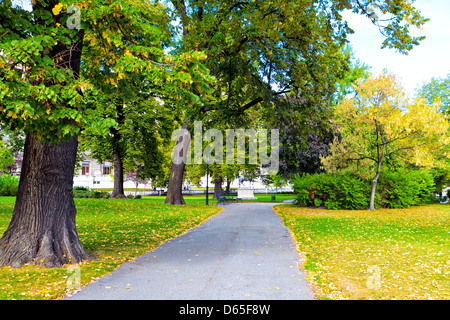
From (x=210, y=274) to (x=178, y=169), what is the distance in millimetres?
19461

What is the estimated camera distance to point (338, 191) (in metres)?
23.8

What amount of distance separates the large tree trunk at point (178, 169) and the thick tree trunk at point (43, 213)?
17.6m

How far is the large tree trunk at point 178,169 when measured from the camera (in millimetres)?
25172

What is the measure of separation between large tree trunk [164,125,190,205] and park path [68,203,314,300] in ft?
49.3

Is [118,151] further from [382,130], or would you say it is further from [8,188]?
[382,130]

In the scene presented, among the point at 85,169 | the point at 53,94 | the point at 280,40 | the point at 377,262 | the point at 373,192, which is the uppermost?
the point at 280,40

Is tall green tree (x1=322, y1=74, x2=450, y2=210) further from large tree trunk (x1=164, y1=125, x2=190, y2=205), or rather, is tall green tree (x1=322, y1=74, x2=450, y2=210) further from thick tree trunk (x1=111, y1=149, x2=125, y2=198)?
thick tree trunk (x1=111, y1=149, x2=125, y2=198)

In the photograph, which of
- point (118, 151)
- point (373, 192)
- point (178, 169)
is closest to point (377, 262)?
point (373, 192)

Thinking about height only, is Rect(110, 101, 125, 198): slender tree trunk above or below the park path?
above

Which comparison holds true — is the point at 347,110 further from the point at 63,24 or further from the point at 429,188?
the point at 63,24

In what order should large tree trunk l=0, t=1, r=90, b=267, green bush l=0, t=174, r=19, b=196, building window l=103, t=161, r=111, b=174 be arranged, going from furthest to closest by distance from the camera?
building window l=103, t=161, r=111, b=174
green bush l=0, t=174, r=19, b=196
large tree trunk l=0, t=1, r=90, b=267

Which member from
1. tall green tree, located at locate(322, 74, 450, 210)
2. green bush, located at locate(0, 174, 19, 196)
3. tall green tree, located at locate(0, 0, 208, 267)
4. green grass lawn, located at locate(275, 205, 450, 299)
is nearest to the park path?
green grass lawn, located at locate(275, 205, 450, 299)

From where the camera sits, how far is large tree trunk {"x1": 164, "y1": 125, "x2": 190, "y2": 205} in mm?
25172

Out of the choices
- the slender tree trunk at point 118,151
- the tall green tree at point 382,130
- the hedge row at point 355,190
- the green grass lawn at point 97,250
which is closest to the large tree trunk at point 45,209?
the green grass lawn at point 97,250
